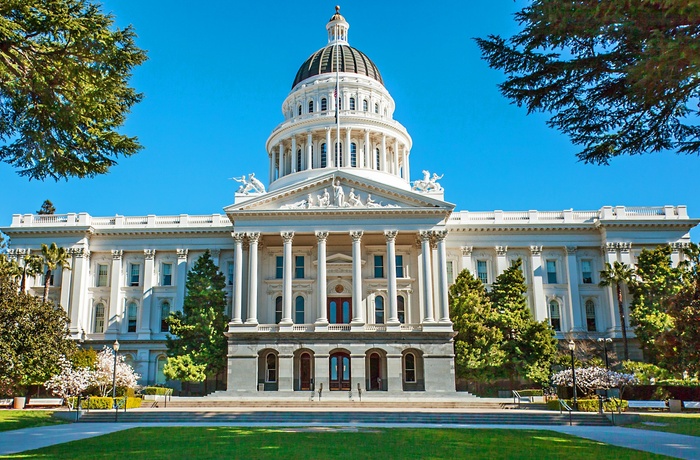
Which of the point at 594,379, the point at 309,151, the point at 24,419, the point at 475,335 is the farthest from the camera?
the point at 309,151

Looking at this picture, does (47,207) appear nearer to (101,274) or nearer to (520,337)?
(101,274)

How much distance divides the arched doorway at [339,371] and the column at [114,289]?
2132 centimetres

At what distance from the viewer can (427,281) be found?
51031mm

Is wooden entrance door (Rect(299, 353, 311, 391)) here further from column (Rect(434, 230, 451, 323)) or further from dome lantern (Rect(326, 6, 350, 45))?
dome lantern (Rect(326, 6, 350, 45))

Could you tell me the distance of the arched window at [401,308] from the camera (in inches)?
2162

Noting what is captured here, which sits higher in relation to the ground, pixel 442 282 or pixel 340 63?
pixel 340 63

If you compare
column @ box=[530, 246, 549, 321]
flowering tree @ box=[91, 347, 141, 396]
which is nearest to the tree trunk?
column @ box=[530, 246, 549, 321]

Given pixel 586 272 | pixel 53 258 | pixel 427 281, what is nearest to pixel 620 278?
pixel 586 272

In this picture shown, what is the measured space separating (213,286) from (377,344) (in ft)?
47.9

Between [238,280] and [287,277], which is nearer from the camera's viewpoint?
[287,277]

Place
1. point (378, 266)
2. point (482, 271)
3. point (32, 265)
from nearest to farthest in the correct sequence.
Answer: point (32, 265)
point (378, 266)
point (482, 271)

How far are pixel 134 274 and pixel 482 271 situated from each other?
108 ft

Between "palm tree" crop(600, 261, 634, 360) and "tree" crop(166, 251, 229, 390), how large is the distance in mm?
32278

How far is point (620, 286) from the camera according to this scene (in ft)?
187
